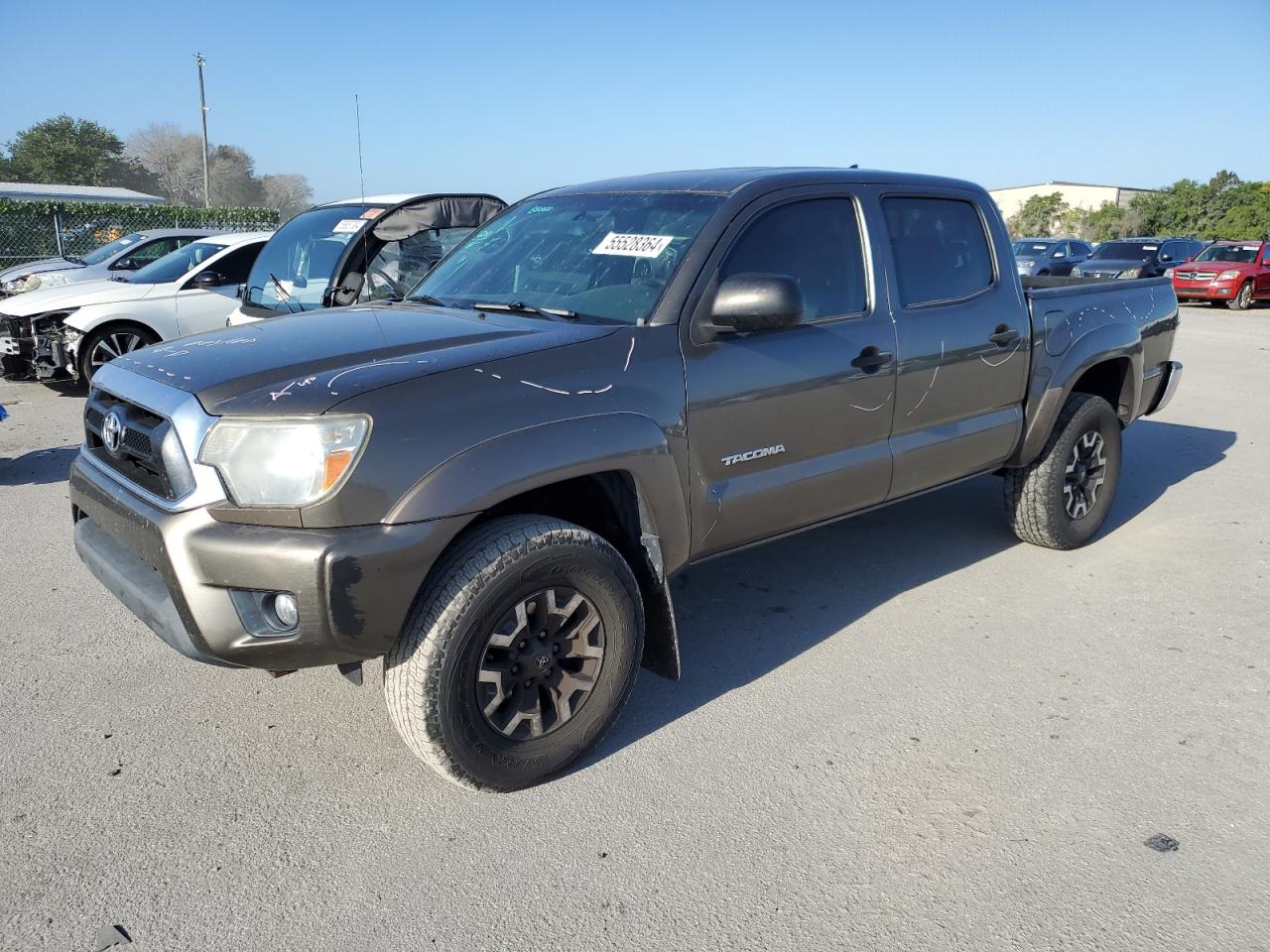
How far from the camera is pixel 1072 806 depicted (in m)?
2.86

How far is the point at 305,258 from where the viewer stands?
770cm

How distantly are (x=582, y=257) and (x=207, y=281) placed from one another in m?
7.02

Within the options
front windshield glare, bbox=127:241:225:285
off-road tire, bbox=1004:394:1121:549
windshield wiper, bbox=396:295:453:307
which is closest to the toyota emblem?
windshield wiper, bbox=396:295:453:307

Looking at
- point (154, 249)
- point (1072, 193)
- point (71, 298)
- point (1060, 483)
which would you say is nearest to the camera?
point (1060, 483)

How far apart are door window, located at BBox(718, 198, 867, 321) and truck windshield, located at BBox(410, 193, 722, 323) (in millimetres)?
199

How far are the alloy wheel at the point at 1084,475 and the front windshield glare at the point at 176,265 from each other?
853 centimetres

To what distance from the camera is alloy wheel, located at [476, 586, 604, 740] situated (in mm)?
2797

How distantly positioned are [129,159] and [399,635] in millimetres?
73752

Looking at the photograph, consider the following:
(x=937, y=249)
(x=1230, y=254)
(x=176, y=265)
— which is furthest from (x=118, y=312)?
(x=1230, y=254)

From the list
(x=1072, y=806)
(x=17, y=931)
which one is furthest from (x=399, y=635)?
(x=1072, y=806)

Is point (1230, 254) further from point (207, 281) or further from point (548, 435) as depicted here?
point (548, 435)

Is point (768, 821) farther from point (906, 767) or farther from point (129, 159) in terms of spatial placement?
point (129, 159)

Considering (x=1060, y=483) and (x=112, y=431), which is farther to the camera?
(x=1060, y=483)

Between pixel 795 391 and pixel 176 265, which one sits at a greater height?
pixel 176 265
